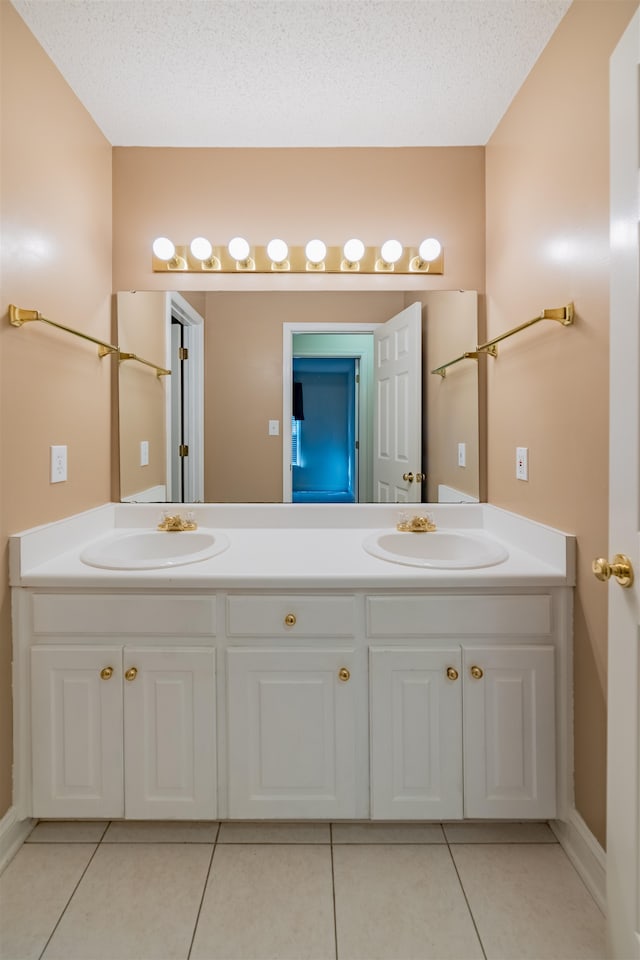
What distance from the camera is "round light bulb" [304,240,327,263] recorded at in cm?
207

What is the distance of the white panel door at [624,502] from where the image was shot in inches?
40.6

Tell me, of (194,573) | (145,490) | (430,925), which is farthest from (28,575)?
(430,925)

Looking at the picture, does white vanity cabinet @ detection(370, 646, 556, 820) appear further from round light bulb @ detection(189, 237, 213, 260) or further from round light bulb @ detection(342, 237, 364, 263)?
round light bulb @ detection(189, 237, 213, 260)

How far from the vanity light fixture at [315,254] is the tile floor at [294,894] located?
6.53 ft

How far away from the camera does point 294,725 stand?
1.54 m

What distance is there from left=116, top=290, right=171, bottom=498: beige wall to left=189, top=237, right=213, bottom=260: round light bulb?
214 millimetres

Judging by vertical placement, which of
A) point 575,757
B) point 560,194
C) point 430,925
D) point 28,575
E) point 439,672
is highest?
point 560,194

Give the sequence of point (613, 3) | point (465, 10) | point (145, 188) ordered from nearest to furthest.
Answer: point (613, 3), point (465, 10), point (145, 188)

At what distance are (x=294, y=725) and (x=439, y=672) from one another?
450 millimetres

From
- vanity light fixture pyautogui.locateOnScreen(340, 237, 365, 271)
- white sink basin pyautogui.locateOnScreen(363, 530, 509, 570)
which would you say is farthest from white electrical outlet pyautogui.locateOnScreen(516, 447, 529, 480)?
vanity light fixture pyautogui.locateOnScreen(340, 237, 365, 271)

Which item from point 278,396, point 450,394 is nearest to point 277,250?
point 278,396

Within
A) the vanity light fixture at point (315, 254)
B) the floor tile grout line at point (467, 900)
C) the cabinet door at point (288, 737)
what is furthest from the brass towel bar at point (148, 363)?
the floor tile grout line at point (467, 900)

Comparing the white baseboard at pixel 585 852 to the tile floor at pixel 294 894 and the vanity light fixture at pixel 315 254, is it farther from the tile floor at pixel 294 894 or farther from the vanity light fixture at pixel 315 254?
A: the vanity light fixture at pixel 315 254

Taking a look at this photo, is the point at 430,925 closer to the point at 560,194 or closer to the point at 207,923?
the point at 207,923
